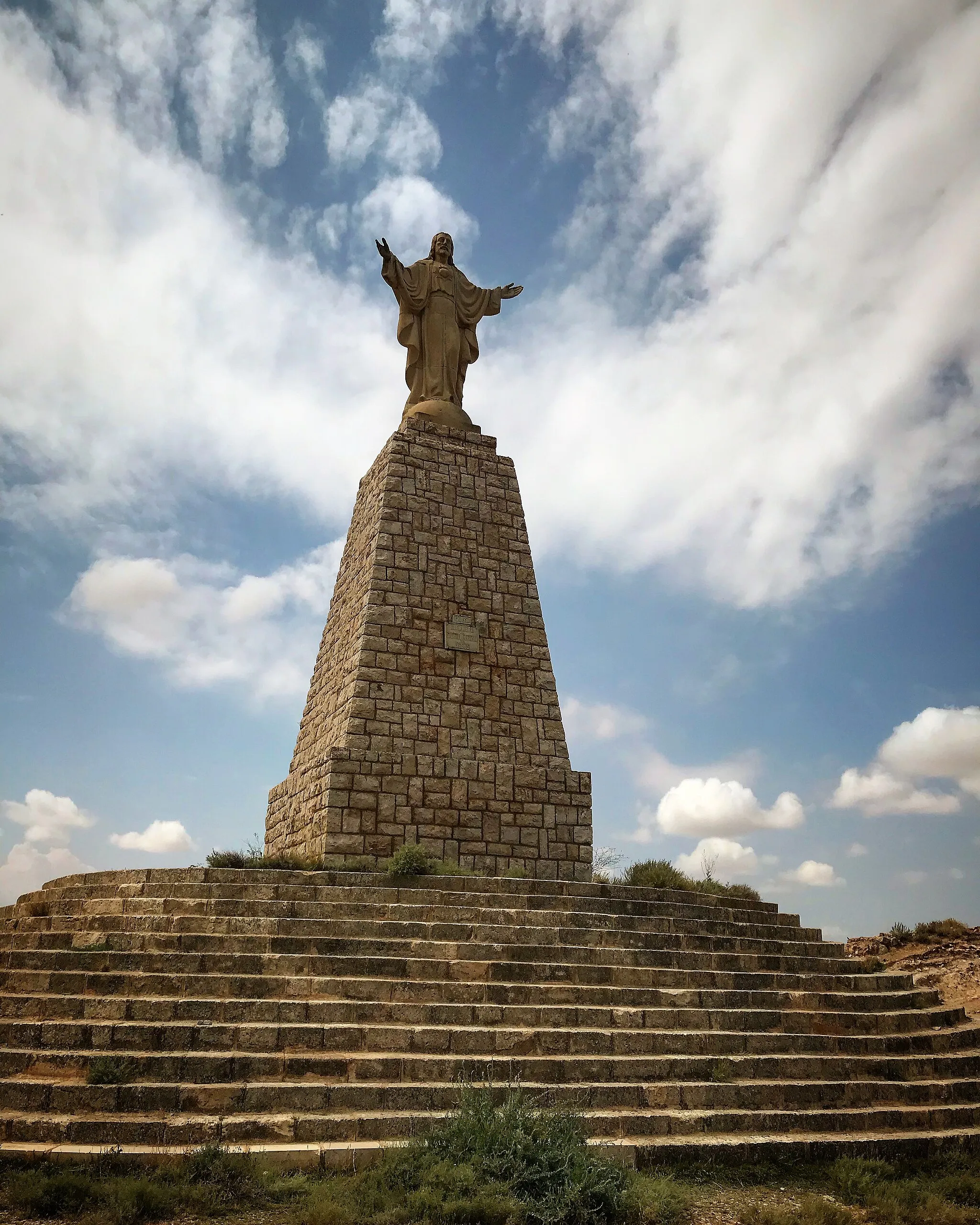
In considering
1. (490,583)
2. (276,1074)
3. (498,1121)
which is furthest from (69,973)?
(490,583)

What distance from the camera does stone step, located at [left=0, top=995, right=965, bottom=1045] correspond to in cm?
598

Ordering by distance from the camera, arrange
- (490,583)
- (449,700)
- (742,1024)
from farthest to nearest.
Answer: (490,583), (449,700), (742,1024)

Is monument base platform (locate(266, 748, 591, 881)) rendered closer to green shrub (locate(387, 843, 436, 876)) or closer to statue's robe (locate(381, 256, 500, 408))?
green shrub (locate(387, 843, 436, 876))

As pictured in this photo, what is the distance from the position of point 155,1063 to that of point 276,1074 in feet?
2.41

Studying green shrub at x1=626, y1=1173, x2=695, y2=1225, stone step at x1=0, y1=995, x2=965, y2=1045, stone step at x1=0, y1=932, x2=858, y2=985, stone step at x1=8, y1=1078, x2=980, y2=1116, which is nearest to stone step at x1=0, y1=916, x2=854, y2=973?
stone step at x1=0, y1=932, x2=858, y2=985

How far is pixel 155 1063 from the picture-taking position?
18.1 feet

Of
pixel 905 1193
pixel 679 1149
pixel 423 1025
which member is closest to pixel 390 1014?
pixel 423 1025

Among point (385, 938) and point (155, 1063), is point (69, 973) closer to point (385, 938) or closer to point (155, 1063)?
point (155, 1063)

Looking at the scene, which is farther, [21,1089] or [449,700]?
[449,700]

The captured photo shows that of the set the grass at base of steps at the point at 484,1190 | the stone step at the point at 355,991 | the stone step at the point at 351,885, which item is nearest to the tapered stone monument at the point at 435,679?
the stone step at the point at 351,885

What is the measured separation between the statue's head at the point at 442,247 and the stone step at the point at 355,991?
11.7 meters

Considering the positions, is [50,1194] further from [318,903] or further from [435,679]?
A: [435,679]

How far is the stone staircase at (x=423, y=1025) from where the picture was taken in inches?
209

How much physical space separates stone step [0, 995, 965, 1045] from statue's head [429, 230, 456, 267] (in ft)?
39.0
